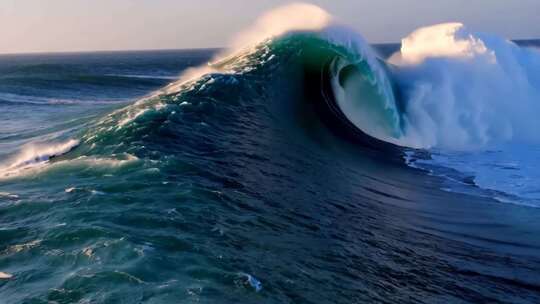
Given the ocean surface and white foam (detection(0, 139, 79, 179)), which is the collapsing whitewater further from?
white foam (detection(0, 139, 79, 179))

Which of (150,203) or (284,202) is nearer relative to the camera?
(150,203)

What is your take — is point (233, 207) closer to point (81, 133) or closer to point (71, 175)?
point (71, 175)

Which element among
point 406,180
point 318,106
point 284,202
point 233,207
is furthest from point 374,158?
point 233,207

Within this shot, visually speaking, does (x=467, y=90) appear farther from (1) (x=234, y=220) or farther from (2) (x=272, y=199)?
(1) (x=234, y=220)

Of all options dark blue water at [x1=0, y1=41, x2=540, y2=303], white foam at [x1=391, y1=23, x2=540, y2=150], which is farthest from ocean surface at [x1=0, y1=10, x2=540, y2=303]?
white foam at [x1=391, y1=23, x2=540, y2=150]

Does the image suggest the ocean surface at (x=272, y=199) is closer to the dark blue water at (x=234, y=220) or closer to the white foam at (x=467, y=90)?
the dark blue water at (x=234, y=220)

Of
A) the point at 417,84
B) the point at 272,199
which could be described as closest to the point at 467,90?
the point at 417,84

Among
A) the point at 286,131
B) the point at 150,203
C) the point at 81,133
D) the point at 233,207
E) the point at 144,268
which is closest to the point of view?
the point at 144,268
